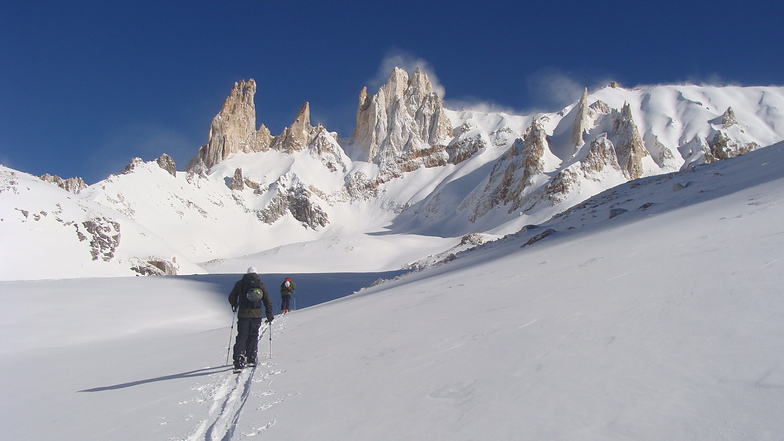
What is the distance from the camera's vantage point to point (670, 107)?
119 meters

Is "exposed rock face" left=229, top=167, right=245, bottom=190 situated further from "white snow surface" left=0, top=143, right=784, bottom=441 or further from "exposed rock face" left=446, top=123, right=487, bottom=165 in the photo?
"white snow surface" left=0, top=143, right=784, bottom=441

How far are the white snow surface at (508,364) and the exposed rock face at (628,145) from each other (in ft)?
251

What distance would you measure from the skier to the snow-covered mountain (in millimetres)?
26402

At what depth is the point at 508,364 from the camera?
13.5 feet

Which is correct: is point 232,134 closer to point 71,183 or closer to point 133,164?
point 71,183

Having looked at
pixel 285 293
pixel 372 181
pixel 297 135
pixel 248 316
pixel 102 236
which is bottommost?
pixel 248 316

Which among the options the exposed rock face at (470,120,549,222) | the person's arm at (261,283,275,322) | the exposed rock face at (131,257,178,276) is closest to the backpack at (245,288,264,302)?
the person's arm at (261,283,275,322)

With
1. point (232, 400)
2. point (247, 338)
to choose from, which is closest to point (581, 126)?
point (247, 338)

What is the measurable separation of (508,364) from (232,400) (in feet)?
10.4

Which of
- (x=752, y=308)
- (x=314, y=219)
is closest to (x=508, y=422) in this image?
(x=752, y=308)

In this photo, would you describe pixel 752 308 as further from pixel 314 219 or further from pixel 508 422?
pixel 314 219

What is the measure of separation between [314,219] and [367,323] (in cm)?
10501

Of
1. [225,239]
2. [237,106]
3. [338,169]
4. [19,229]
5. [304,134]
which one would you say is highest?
[237,106]

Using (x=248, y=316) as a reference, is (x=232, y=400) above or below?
below
